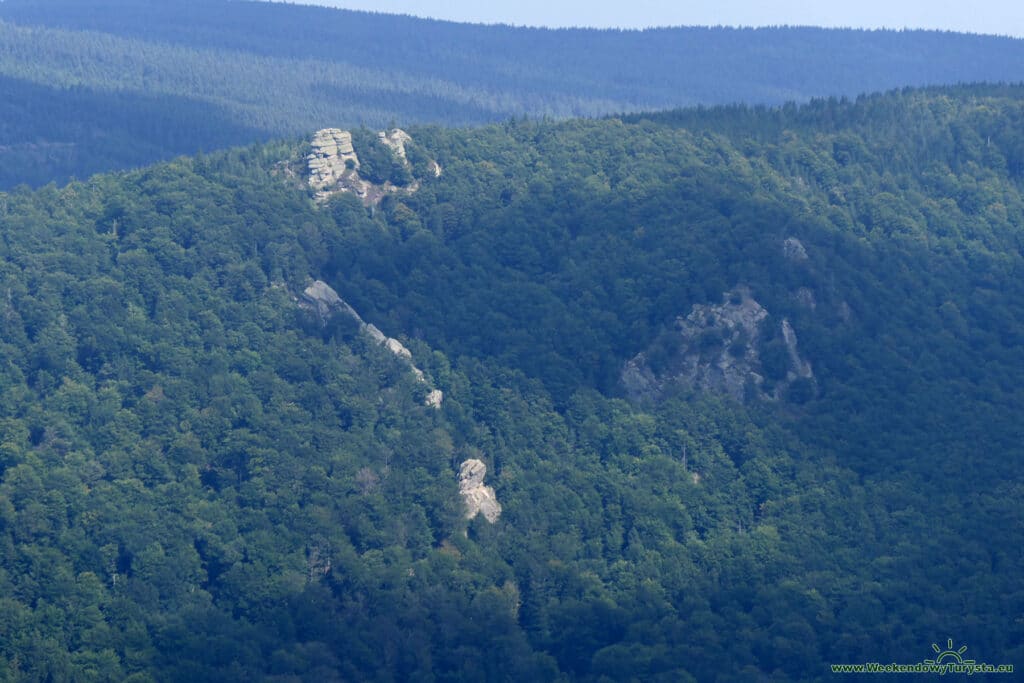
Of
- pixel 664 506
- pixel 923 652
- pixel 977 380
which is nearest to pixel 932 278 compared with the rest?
pixel 977 380

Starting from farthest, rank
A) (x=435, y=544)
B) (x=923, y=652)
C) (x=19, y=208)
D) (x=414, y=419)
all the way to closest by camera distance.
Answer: (x=19, y=208)
(x=414, y=419)
(x=435, y=544)
(x=923, y=652)

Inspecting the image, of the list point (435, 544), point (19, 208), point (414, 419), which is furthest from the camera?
point (19, 208)

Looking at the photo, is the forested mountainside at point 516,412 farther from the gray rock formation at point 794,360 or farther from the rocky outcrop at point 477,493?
the rocky outcrop at point 477,493

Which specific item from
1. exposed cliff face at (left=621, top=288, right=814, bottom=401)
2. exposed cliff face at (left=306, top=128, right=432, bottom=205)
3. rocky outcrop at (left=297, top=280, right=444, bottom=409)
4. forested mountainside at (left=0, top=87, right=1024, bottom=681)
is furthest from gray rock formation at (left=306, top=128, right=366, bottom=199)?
exposed cliff face at (left=621, top=288, right=814, bottom=401)

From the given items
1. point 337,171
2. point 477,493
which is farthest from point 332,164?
point 477,493

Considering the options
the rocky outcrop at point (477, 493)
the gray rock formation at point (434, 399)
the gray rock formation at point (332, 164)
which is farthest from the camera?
the gray rock formation at point (332, 164)

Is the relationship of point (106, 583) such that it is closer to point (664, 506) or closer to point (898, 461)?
point (664, 506)

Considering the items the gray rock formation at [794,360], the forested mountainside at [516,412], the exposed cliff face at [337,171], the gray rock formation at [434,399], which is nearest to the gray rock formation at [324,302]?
the forested mountainside at [516,412]
